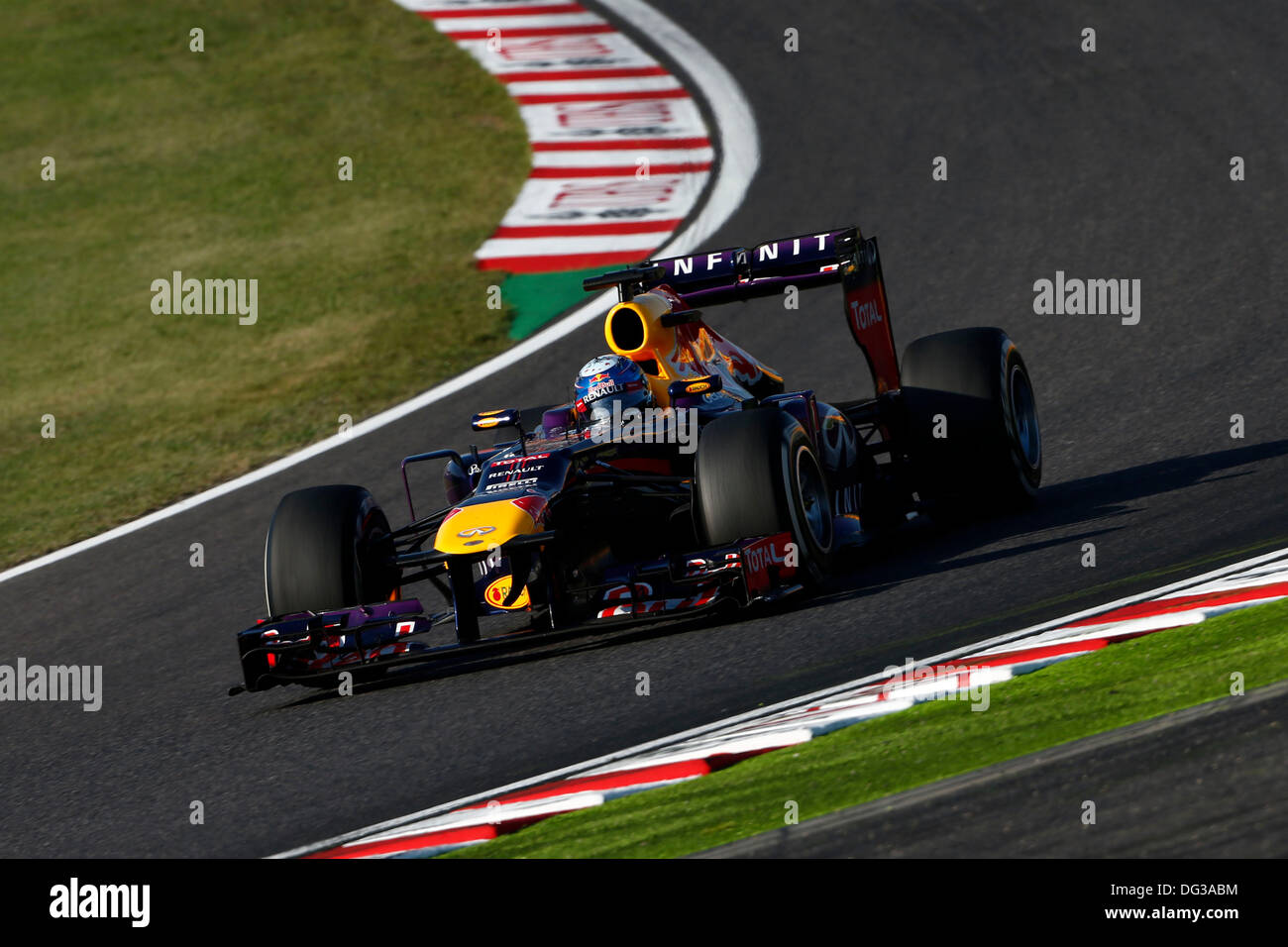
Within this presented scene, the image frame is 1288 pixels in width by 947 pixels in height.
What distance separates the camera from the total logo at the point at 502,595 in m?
7.29

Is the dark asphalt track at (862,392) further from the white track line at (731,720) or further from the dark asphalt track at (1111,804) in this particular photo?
the dark asphalt track at (1111,804)

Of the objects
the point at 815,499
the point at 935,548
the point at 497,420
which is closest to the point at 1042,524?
the point at 935,548

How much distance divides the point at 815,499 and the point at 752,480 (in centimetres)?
59

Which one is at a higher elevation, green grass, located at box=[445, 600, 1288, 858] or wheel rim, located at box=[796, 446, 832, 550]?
wheel rim, located at box=[796, 446, 832, 550]

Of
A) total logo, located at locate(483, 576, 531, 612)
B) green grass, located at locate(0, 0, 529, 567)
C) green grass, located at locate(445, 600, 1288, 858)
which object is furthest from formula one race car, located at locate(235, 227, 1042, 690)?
green grass, located at locate(0, 0, 529, 567)

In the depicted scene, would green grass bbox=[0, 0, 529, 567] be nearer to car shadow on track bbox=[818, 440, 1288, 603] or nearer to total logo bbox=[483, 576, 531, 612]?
total logo bbox=[483, 576, 531, 612]

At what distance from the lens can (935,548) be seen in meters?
8.32

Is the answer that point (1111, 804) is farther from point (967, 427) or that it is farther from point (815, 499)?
point (967, 427)

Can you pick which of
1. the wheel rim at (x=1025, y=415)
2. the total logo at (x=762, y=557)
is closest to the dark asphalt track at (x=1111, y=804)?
the total logo at (x=762, y=557)

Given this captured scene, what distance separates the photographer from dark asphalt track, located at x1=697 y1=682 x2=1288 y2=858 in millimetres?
3984

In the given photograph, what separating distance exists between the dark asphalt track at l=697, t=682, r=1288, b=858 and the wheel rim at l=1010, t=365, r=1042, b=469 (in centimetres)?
420

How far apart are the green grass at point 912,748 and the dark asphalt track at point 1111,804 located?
0.17 metres
